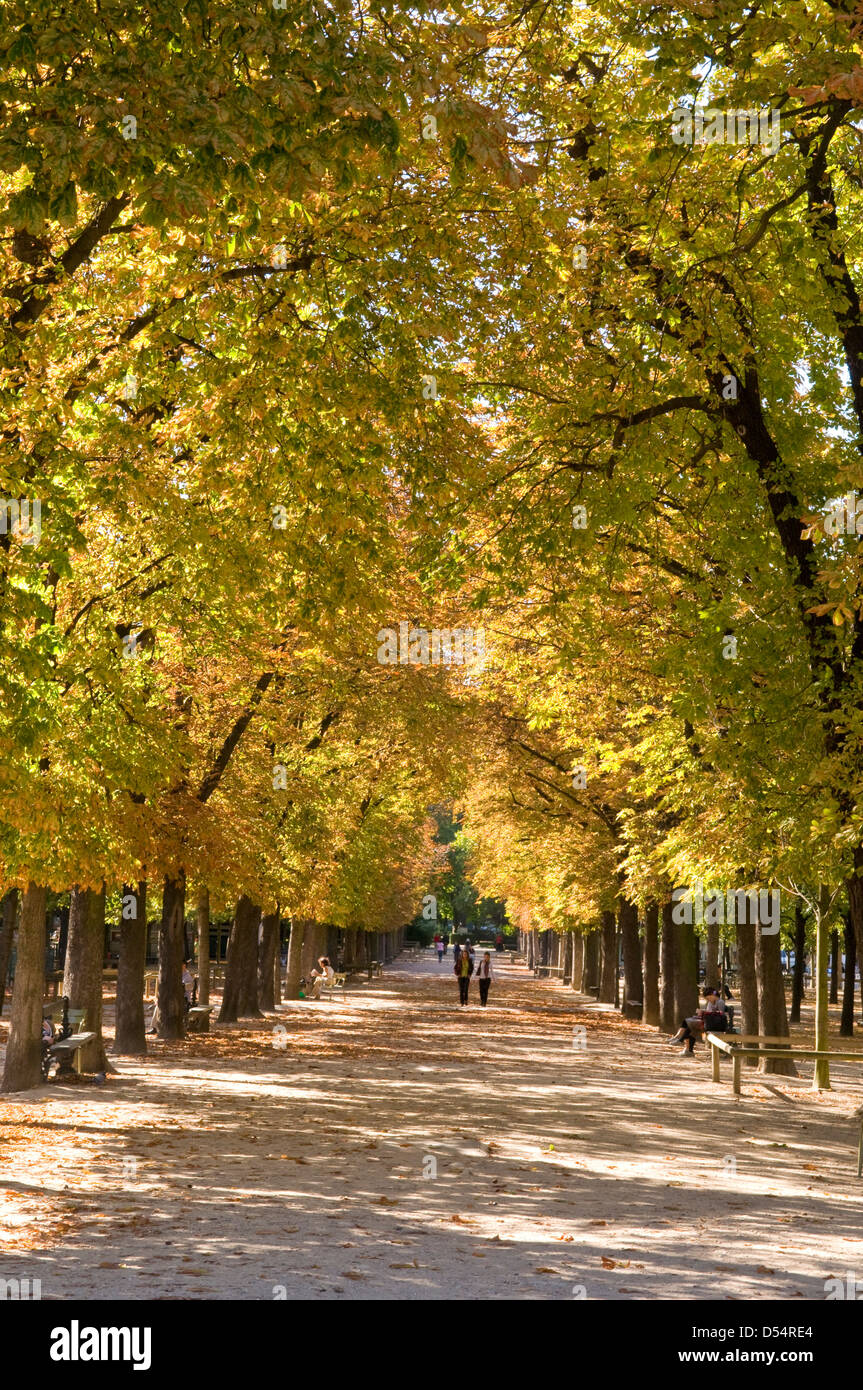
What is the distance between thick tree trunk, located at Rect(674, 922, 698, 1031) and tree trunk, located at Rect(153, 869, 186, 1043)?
34.2 ft

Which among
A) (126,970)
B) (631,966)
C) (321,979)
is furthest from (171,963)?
(321,979)

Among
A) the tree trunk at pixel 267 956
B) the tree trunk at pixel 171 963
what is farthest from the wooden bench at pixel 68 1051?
the tree trunk at pixel 267 956

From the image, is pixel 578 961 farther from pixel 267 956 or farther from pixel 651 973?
pixel 267 956

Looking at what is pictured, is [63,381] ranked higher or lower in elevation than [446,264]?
lower

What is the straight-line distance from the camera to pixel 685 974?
29.9 m

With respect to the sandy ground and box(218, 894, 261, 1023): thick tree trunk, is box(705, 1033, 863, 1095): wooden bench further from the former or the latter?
box(218, 894, 261, 1023): thick tree trunk

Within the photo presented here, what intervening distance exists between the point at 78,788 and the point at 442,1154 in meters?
5.21

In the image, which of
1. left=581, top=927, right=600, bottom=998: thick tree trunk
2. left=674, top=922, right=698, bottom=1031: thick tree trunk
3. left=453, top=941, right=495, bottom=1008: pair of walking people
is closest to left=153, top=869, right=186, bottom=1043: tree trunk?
left=674, top=922, right=698, bottom=1031: thick tree trunk

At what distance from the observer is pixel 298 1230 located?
9422 millimetres

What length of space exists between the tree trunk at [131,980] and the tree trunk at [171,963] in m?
1.36

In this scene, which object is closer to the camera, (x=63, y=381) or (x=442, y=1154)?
(x=63, y=381)

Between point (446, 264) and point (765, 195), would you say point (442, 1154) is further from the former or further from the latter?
point (765, 195)

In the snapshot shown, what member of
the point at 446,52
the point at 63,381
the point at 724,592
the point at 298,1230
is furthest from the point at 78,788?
the point at 446,52

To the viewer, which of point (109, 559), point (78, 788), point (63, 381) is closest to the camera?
point (63, 381)
